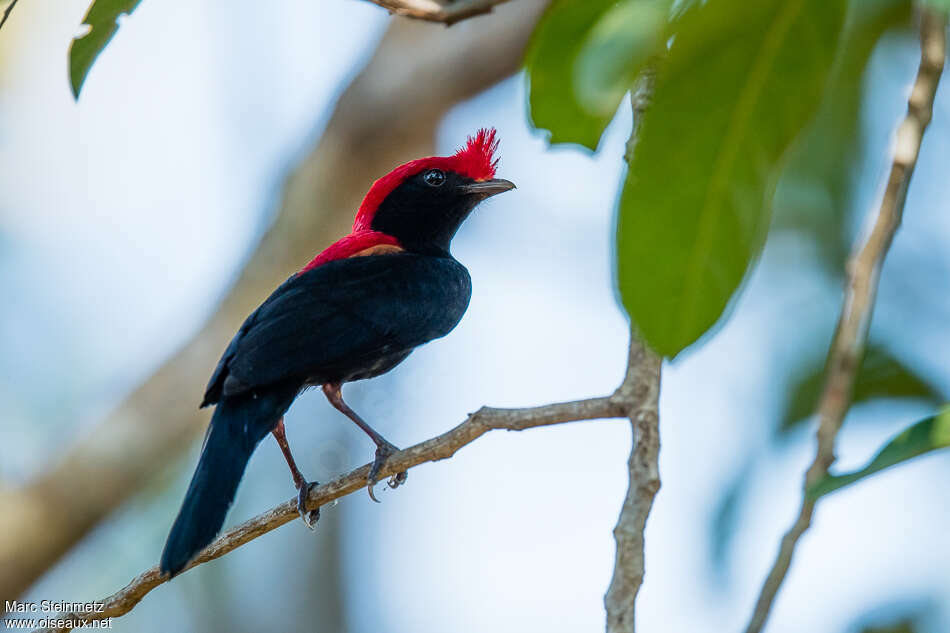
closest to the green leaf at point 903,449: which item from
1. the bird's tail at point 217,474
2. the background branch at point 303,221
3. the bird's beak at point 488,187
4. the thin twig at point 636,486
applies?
the thin twig at point 636,486

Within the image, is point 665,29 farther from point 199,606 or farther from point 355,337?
point 199,606

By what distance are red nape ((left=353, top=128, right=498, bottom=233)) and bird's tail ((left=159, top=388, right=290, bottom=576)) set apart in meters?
1.42

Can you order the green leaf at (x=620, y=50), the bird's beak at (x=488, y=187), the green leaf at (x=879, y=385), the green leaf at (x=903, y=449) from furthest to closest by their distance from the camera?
the bird's beak at (x=488, y=187)
the green leaf at (x=879, y=385)
the green leaf at (x=620, y=50)
the green leaf at (x=903, y=449)

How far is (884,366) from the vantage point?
464 centimetres

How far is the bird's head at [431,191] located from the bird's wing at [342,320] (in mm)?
446

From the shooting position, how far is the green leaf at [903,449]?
191 cm

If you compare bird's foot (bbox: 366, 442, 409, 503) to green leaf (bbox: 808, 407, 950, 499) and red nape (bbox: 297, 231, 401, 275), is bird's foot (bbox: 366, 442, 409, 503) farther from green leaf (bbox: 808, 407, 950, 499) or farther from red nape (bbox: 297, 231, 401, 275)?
green leaf (bbox: 808, 407, 950, 499)

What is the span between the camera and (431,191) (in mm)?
4719

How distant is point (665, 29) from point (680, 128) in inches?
7.6

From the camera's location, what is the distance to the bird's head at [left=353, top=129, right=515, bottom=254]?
185 inches

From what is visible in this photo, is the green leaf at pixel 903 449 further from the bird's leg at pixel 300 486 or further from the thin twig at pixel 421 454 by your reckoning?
the bird's leg at pixel 300 486

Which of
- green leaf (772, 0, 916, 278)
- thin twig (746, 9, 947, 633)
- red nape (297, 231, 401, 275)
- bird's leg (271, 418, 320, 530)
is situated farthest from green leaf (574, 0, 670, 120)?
green leaf (772, 0, 916, 278)

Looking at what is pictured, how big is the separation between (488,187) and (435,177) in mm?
249

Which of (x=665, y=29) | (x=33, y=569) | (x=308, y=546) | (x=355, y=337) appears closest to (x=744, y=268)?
(x=665, y=29)
